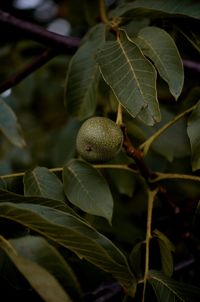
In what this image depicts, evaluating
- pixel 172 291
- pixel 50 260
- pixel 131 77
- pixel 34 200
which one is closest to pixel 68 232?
pixel 50 260

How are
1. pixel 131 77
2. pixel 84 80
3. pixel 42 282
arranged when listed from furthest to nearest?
pixel 84 80 < pixel 131 77 < pixel 42 282

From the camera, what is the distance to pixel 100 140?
1.12 metres

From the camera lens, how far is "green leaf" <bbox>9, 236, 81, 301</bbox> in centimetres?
79

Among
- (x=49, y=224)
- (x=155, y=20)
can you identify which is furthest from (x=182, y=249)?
(x=49, y=224)

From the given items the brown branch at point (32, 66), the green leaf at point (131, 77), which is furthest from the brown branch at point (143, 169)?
the brown branch at point (32, 66)

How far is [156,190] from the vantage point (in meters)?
1.25

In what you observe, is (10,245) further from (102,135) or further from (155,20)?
(155,20)

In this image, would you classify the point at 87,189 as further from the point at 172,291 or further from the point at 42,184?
the point at 172,291

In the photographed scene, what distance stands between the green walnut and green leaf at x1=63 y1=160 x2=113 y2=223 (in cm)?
5

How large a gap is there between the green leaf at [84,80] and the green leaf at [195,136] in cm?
28

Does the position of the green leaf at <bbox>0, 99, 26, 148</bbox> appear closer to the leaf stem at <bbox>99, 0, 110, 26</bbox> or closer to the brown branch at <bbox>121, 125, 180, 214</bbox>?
the brown branch at <bbox>121, 125, 180, 214</bbox>

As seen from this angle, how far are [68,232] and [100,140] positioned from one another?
34 cm

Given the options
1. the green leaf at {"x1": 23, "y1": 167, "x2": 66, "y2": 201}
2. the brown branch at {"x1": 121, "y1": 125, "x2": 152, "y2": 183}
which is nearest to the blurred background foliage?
the brown branch at {"x1": 121, "y1": 125, "x2": 152, "y2": 183}

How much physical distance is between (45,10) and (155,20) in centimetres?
166
